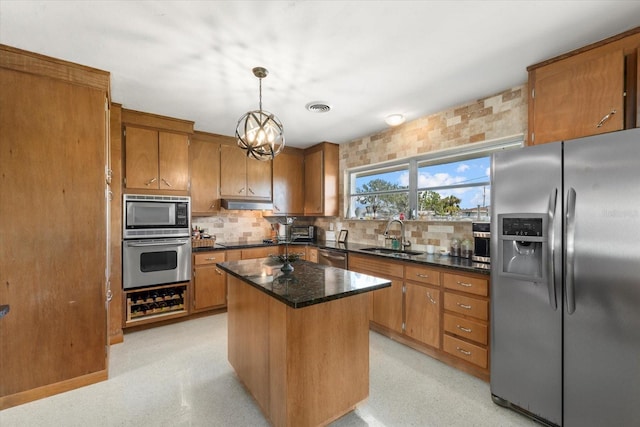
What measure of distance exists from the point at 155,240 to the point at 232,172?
4.80 ft

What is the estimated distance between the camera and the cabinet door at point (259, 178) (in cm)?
442

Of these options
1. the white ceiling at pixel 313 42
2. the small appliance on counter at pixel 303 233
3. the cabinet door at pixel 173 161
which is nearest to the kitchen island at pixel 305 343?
the white ceiling at pixel 313 42

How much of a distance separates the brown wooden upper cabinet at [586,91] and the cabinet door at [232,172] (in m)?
3.55

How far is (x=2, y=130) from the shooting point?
1993 millimetres

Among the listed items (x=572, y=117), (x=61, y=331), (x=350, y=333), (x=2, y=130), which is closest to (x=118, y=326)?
(x=61, y=331)

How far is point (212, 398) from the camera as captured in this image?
2104 mm

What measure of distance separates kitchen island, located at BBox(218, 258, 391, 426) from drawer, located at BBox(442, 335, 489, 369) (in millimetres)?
1027

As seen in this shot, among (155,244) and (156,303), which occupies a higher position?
(155,244)

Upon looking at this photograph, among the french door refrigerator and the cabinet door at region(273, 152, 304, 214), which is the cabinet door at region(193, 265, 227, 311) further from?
the french door refrigerator

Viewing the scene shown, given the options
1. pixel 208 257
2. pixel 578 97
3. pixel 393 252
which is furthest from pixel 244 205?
pixel 578 97

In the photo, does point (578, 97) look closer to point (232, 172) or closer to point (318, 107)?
point (318, 107)

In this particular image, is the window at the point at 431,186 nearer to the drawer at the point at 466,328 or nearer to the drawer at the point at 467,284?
the drawer at the point at 467,284

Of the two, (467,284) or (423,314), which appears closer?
(467,284)

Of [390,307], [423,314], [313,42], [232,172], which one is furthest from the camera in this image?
[232,172]
